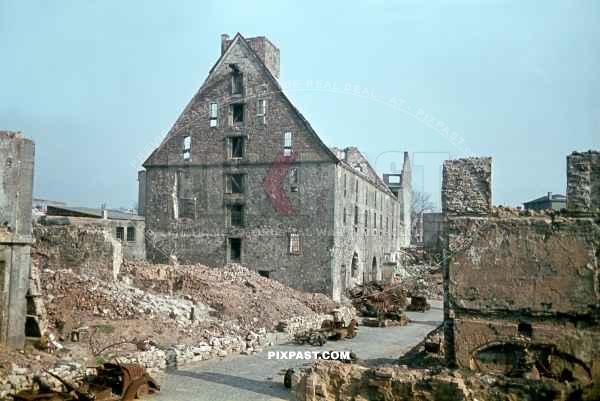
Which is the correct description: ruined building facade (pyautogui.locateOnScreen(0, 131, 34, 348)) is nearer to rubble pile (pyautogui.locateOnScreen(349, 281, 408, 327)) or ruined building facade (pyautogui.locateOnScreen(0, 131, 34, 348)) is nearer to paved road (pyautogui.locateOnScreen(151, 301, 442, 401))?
paved road (pyautogui.locateOnScreen(151, 301, 442, 401))

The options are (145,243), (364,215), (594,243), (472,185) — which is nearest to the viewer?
(594,243)

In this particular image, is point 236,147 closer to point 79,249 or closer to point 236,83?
point 236,83

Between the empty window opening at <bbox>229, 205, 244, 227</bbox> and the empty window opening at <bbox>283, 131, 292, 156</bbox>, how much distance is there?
12.4ft

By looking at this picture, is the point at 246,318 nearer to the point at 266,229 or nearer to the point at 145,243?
the point at 266,229

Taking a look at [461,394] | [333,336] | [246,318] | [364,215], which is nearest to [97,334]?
[246,318]

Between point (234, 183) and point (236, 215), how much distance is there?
1725 millimetres

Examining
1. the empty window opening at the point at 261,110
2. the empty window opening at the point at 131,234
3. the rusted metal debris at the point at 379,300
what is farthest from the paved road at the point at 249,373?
the empty window opening at the point at 131,234

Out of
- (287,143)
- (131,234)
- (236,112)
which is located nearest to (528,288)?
(287,143)

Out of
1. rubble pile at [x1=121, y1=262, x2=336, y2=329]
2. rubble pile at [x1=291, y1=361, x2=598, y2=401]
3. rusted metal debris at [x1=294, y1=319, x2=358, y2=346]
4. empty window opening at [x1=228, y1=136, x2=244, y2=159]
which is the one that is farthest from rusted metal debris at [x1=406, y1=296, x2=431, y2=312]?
rubble pile at [x1=291, y1=361, x2=598, y2=401]

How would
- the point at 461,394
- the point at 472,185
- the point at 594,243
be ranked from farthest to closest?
the point at 472,185 < the point at 594,243 < the point at 461,394

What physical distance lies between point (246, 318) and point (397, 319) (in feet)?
25.0

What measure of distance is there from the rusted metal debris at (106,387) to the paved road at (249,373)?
0.47 metres

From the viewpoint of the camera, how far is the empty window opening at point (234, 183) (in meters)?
31.3

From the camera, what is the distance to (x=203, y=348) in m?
16.5
